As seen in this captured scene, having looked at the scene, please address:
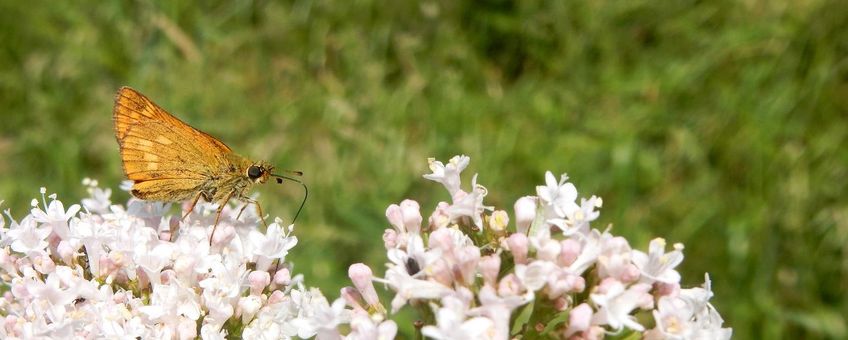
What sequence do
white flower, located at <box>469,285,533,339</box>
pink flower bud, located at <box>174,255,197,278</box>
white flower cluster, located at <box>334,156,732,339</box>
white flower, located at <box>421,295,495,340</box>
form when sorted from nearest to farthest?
white flower, located at <box>421,295,495,340</box>
white flower, located at <box>469,285,533,339</box>
white flower cluster, located at <box>334,156,732,339</box>
pink flower bud, located at <box>174,255,197,278</box>

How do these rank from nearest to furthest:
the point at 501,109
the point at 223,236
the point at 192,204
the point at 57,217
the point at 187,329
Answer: the point at 187,329 < the point at 57,217 < the point at 223,236 < the point at 192,204 < the point at 501,109

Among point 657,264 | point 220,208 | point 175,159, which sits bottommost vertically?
point 657,264

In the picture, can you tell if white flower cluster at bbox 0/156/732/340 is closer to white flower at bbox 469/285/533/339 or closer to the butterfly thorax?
white flower at bbox 469/285/533/339

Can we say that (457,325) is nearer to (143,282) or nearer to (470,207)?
(470,207)

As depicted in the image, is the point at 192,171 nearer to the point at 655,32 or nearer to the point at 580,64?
A: the point at 580,64

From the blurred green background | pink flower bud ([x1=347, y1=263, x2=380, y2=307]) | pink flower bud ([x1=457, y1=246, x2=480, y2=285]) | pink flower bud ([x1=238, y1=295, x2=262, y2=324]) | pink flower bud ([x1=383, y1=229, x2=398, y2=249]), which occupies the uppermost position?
the blurred green background

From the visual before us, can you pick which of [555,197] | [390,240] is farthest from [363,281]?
[555,197]

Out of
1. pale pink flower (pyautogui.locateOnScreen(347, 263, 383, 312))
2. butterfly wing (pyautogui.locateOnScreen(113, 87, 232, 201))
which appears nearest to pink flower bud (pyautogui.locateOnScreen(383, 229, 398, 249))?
pale pink flower (pyautogui.locateOnScreen(347, 263, 383, 312))

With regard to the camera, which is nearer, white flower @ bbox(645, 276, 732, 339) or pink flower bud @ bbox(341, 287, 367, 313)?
white flower @ bbox(645, 276, 732, 339)
